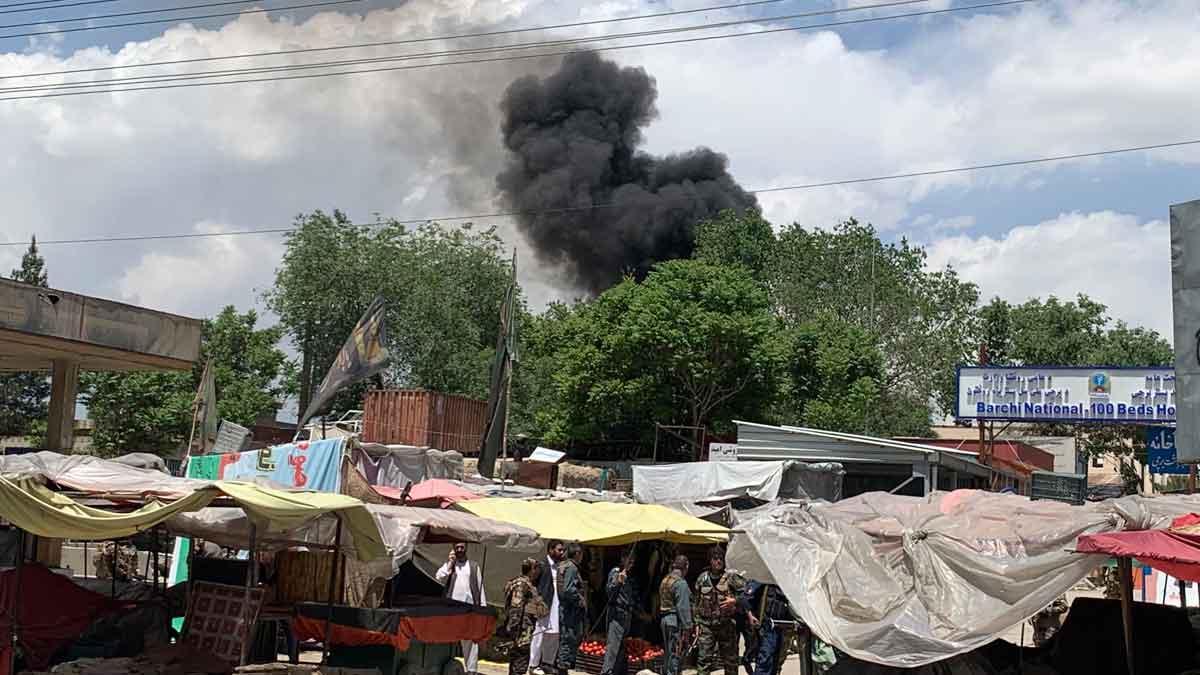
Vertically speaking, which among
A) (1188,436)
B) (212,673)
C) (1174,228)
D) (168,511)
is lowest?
(212,673)

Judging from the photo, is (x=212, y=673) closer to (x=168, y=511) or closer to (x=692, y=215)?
(x=168, y=511)

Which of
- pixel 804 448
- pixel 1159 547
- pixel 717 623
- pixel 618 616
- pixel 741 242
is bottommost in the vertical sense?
pixel 618 616

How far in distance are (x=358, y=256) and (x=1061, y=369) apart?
32.4m

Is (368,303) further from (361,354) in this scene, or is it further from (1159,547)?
(1159,547)

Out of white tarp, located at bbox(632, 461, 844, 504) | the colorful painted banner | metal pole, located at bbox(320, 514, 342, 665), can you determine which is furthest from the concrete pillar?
white tarp, located at bbox(632, 461, 844, 504)

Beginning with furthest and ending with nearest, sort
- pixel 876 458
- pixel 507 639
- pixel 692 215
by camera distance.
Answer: pixel 692 215
pixel 876 458
pixel 507 639

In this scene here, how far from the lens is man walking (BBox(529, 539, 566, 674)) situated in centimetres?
1592

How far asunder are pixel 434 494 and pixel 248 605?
5962 millimetres

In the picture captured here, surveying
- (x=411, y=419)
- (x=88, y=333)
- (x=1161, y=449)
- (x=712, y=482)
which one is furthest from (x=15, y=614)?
(x=1161, y=449)

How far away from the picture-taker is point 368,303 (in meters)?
51.3

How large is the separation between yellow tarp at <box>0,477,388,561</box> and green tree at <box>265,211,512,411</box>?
3842 centimetres

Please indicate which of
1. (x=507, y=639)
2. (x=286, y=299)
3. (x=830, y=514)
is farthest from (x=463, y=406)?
(x=830, y=514)

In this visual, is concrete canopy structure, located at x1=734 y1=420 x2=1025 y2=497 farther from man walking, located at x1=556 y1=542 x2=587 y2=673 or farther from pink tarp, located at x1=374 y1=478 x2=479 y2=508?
man walking, located at x1=556 y1=542 x2=587 y2=673

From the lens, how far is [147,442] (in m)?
43.8
